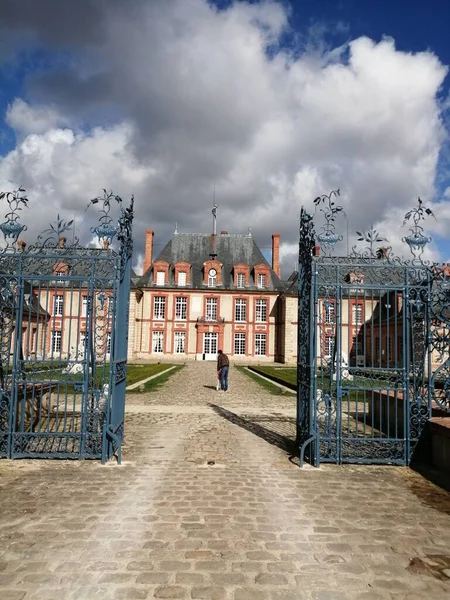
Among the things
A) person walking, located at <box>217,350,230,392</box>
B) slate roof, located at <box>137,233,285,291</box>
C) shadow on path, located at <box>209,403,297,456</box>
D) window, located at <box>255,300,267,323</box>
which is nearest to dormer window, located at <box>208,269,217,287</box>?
slate roof, located at <box>137,233,285,291</box>

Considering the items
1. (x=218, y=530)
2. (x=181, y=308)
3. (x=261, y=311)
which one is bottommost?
(x=218, y=530)

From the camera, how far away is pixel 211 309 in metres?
37.4

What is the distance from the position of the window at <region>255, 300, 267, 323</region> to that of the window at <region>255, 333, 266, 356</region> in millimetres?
1295

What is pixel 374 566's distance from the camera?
10.9ft

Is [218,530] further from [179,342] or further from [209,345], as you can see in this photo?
[179,342]

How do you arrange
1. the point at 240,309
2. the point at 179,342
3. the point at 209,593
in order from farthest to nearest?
1. the point at 240,309
2. the point at 179,342
3. the point at 209,593

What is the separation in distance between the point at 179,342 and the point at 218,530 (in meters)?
33.5

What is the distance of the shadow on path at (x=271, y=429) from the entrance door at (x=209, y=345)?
25.8 m

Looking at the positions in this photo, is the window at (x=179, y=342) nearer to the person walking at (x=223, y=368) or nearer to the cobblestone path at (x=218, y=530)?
the person walking at (x=223, y=368)

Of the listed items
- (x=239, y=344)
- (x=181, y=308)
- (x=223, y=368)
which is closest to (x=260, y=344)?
(x=239, y=344)

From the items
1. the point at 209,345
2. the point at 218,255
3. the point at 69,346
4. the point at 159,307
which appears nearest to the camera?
the point at 69,346

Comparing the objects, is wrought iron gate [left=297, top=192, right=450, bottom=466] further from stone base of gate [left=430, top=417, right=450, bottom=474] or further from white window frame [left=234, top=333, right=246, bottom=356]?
white window frame [left=234, top=333, right=246, bottom=356]

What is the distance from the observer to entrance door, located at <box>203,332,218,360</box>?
36.8 meters

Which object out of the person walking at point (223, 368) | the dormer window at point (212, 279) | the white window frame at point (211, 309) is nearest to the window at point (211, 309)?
the white window frame at point (211, 309)
